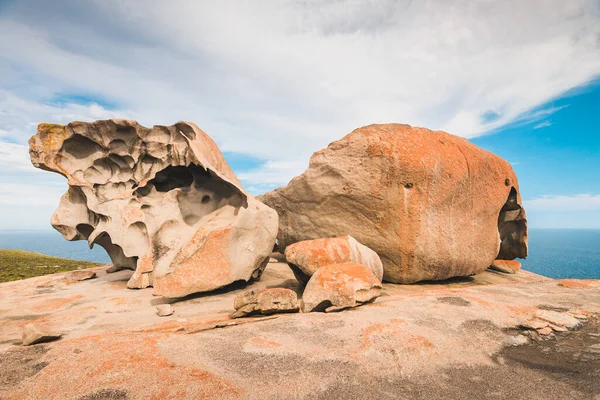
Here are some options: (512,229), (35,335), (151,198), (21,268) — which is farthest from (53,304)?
(21,268)

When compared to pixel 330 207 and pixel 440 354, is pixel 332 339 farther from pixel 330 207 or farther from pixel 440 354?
pixel 330 207

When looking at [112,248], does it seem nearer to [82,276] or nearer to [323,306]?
[82,276]

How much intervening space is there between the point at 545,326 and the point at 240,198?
756cm

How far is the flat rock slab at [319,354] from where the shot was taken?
10.3 feet

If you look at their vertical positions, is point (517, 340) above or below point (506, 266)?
below

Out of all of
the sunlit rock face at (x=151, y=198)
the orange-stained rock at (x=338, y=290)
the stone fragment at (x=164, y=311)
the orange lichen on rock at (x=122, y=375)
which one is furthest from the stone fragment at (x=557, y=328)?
the stone fragment at (x=164, y=311)

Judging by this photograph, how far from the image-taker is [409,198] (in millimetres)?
8766

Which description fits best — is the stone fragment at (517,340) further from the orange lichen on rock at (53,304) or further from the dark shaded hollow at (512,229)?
the orange lichen on rock at (53,304)

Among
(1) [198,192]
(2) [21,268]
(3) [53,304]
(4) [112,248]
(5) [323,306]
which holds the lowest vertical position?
(2) [21,268]

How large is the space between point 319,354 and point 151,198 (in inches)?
Answer: 332

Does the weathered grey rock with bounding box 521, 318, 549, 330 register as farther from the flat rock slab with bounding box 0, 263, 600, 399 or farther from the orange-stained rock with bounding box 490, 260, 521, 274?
the orange-stained rock with bounding box 490, 260, 521, 274

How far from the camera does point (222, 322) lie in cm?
528

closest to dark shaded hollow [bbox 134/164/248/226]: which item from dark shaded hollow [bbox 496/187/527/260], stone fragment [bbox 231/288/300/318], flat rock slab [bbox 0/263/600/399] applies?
stone fragment [bbox 231/288/300/318]

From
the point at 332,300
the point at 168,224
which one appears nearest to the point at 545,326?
the point at 332,300
